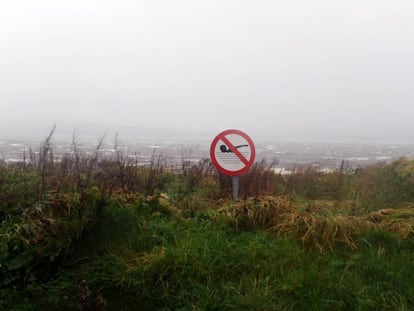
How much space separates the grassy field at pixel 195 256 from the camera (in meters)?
2.79

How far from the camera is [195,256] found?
324 centimetres

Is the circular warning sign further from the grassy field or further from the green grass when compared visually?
the green grass

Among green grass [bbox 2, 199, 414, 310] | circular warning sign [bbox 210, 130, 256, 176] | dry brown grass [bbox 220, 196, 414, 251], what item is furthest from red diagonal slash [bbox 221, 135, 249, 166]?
green grass [bbox 2, 199, 414, 310]

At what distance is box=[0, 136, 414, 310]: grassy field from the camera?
9.16 ft

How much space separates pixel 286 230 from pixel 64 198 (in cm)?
261

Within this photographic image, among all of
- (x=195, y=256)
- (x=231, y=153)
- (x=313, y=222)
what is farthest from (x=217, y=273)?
(x=231, y=153)

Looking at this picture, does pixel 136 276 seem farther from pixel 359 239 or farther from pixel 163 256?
pixel 359 239

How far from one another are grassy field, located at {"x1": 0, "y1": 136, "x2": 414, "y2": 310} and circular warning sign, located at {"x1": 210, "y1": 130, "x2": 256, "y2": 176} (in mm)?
690

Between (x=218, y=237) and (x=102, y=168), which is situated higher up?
(x=102, y=168)

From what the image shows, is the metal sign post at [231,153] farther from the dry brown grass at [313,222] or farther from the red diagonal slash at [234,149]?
the dry brown grass at [313,222]

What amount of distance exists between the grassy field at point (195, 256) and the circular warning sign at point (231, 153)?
2.26 ft

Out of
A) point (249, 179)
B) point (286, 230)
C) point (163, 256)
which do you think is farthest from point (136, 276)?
point (249, 179)

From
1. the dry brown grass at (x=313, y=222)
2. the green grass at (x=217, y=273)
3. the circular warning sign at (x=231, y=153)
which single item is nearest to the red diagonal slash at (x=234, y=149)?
the circular warning sign at (x=231, y=153)

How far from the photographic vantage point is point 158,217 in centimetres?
429
